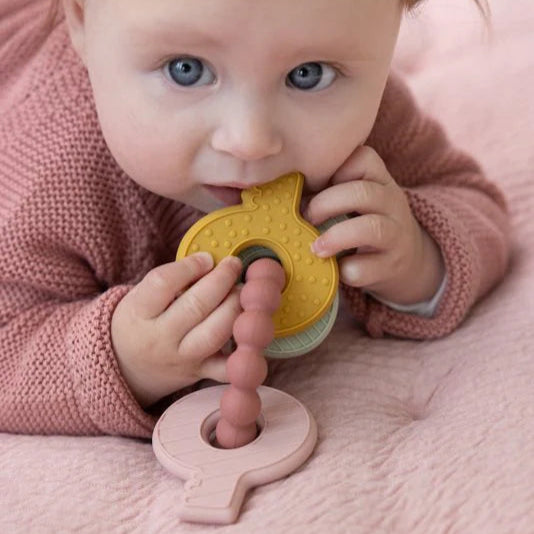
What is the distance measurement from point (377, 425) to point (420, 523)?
156mm

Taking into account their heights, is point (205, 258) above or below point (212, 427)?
above

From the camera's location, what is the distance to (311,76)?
773 millimetres

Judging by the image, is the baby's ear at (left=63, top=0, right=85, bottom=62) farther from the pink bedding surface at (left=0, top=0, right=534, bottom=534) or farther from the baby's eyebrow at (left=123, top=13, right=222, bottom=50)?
the pink bedding surface at (left=0, top=0, right=534, bottom=534)

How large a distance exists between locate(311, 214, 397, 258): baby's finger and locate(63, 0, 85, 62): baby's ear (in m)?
0.31

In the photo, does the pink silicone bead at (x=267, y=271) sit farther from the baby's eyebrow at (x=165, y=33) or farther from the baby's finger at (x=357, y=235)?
the baby's eyebrow at (x=165, y=33)

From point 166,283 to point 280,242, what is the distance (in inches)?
4.5

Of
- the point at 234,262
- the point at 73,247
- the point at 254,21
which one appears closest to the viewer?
the point at 254,21

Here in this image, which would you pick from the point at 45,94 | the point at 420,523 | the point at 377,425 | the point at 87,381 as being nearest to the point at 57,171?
the point at 45,94

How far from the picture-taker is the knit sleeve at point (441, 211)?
3.23 feet

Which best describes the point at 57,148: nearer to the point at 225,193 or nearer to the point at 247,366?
the point at 225,193

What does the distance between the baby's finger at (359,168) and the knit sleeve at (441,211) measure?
116 mm

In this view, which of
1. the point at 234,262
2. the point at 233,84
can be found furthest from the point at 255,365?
the point at 233,84

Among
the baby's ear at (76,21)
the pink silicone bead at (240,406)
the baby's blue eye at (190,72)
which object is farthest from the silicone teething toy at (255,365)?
the baby's ear at (76,21)

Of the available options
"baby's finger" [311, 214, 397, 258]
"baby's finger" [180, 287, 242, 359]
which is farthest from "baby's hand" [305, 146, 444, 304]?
"baby's finger" [180, 287, 242, 359]
